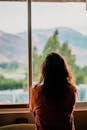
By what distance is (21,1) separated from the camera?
307 cm

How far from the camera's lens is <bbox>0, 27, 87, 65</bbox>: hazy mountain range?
3113mm

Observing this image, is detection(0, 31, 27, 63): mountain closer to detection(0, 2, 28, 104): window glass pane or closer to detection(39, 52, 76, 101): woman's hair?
detection(0, 2, 28, 104): window glass pane

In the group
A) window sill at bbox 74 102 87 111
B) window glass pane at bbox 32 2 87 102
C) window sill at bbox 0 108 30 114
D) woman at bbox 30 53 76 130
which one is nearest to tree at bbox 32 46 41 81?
window glass pane at bbox 32 2 87 102

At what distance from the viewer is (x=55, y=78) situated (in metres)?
2.28

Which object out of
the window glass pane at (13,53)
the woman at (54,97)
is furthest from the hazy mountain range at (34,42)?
the woman at (54,97)

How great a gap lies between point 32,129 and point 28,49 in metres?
0.82

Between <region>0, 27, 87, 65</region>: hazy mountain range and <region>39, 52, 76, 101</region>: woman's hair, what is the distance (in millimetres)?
863

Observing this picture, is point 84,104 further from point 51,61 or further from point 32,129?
point 51,61

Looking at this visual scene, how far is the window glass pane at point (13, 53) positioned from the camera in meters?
3.09

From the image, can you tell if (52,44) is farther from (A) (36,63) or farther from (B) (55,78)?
(B) (55,78)

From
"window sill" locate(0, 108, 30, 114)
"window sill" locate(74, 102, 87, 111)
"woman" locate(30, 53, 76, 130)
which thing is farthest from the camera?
"window sill" locate(74, 102, 87, 111)

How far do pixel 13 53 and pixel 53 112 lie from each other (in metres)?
1.05

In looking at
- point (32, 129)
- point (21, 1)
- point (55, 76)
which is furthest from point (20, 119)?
point (21, 1)

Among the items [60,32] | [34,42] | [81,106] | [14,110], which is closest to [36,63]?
Answer: [34,42]
